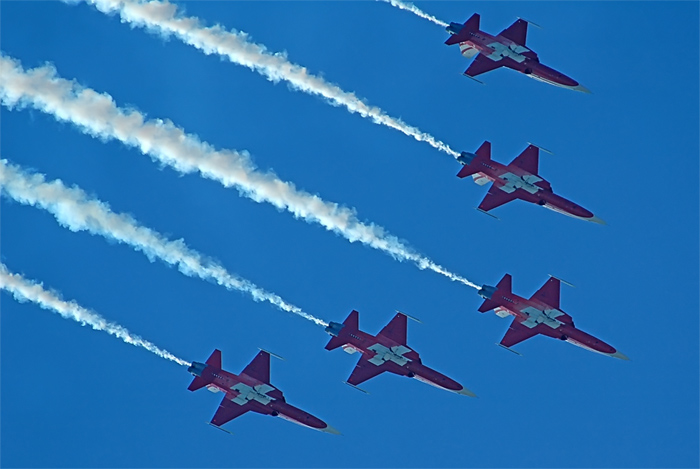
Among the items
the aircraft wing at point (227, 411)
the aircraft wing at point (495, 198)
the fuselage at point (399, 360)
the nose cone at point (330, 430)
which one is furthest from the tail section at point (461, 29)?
the aircraft wing at point (227, 411)

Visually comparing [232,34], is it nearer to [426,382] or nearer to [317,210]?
[317,210]

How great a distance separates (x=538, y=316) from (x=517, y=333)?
4.36 ft

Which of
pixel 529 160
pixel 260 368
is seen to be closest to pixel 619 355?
pixel 529 160

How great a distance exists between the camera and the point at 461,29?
66.9m

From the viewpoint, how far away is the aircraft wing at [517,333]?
6869cm

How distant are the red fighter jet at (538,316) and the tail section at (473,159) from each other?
5.23 metres

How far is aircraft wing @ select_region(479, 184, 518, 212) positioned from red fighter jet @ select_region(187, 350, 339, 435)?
1243cm

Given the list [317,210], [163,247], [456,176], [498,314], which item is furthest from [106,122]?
[498,314]

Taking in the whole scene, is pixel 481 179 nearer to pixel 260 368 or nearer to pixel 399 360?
pixel 399 360

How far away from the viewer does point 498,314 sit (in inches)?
2689

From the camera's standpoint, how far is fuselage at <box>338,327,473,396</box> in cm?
6775

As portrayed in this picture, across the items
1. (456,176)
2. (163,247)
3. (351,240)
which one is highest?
(456,176)

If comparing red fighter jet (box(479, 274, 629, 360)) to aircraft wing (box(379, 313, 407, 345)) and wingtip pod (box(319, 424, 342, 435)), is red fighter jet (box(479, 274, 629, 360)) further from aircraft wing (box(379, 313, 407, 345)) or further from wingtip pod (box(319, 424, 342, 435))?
wingtip pod (box(319, 424, 342, 435))

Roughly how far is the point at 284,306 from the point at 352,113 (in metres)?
9.41
